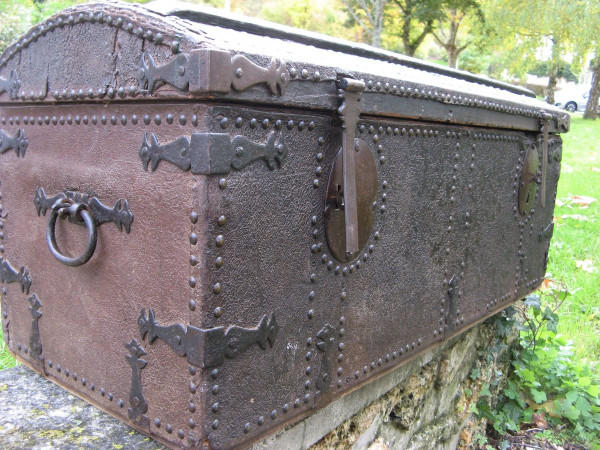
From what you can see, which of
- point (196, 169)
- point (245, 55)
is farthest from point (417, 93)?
point (196, 169)

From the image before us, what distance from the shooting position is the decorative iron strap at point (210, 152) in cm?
111

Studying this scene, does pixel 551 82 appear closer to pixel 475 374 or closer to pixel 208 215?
pixel 475 374

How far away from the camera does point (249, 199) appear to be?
122 cm

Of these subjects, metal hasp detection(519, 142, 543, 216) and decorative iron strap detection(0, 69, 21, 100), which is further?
metal hasp detection(519, 142, 543, 216)

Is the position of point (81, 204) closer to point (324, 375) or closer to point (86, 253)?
point (86, 253)

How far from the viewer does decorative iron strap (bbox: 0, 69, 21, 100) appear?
1585 mm

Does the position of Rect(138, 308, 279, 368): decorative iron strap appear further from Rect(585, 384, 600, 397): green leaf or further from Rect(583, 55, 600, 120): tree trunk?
Rect(583, 55, 600, 120): tree trunk

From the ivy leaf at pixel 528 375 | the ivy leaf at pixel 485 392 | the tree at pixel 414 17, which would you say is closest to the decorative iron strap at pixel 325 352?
the ivy leaf at pixel 485 392

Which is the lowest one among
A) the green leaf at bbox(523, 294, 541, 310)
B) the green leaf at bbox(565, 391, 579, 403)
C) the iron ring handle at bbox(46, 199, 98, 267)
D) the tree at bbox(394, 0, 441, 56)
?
the green leaf at bbox(565, 391, 579, 403)

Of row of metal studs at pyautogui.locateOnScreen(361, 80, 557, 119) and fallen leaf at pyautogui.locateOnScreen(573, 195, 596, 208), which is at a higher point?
row of metal studs at pyautogui.locateOnScreen(361, 80, 557, 119)

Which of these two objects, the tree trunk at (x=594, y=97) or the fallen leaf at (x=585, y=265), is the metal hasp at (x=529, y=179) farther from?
the tree trunk at (x=594, y=97)

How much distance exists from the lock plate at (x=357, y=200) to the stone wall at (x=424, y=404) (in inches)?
22.6

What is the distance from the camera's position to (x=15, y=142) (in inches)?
64.9

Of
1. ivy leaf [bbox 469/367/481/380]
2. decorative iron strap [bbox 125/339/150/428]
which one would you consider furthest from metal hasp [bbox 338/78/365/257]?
ivy leaf [bbox 469/367/481/380]
